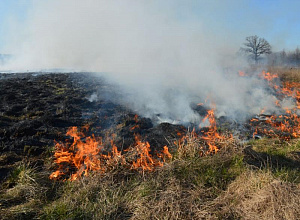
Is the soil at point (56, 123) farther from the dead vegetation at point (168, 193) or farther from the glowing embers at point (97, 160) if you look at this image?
the dead vegetation at point (168, 193)

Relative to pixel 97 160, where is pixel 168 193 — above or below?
below

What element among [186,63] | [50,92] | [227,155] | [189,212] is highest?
[186,63]

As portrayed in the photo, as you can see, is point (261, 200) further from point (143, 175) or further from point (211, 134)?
point (211, 134)

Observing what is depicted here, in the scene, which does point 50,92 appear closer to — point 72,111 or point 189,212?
point 72,111

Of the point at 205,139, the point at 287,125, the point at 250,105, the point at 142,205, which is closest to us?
the point at 142,205

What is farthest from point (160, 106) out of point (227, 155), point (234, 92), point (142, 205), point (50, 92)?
point (50, 92)

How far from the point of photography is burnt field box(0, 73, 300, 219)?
297 cm

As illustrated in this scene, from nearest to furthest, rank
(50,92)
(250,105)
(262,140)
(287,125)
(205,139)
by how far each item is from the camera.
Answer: (205,139)
(262,140)
(287,125)
(250,105)
(50,92)

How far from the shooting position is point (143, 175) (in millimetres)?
3713

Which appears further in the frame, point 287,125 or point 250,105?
point 250,105

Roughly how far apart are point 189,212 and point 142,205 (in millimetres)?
712

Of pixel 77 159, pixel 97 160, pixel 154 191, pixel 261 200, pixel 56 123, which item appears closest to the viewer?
pixel 261 200

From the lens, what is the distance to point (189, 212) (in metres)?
2.95

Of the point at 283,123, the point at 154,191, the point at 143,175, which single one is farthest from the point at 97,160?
the point at 283,123
